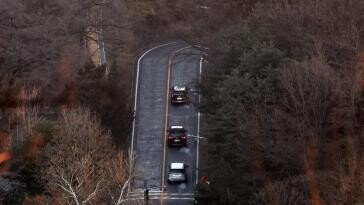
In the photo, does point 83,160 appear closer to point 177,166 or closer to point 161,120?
point 177,166

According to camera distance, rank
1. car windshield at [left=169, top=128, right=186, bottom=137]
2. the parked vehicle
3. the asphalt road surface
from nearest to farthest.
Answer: the asphalt road surface < car windshield at [left=169, top=128, right=186, bottom=137] < the parked vehicle

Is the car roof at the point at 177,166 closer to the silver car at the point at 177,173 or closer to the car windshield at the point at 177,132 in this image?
the silver car at the point at 177,173

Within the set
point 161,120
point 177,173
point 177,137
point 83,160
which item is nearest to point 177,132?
point 177,137

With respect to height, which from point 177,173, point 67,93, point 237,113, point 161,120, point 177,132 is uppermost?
point 67,93

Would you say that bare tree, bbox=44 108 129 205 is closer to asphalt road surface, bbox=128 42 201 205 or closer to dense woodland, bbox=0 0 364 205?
dense woodland, bbox=0 0 364 205

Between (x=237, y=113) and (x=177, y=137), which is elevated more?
(x=237, y=113)

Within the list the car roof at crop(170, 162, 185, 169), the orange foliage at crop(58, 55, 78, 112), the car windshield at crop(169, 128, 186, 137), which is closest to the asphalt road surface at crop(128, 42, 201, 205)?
the car roof at crop(170, 162, 185, 169)

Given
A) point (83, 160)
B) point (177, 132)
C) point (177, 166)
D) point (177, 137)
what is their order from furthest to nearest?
1. point (177, 132)
2. point (177, 137)
3. point (177, 166)
4. point (83, 160)
